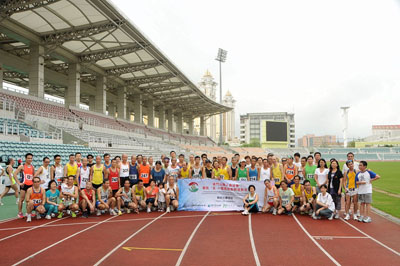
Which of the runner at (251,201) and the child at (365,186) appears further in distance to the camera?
the runner at (251,201)

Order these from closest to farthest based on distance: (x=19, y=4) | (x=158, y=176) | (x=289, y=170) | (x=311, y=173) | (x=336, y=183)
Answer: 1. (x=336, y=183)
2. (x=311, y=173)
3. (x=289, y=170)
4. (x=158, y=176)
5. (x=19, y=4)

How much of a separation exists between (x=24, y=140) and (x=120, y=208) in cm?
1062

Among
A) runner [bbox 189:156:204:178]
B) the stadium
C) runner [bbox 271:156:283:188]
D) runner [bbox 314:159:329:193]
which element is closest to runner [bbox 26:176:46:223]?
the stadium

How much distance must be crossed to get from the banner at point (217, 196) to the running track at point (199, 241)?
988 mm

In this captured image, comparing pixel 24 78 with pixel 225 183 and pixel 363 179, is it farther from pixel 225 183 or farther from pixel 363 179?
pixel 363 179

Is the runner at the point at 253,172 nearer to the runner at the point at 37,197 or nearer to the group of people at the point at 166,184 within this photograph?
the group of people at the point at 166,184

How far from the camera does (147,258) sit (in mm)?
4672

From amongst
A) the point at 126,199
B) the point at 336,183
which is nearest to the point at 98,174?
the point at 126,199

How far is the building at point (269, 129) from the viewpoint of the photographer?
6606cm

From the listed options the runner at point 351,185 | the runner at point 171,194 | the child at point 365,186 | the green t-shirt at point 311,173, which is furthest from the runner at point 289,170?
the runner at point 171,194

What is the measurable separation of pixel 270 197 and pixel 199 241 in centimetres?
352

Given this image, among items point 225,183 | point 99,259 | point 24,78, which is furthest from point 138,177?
point 24,78

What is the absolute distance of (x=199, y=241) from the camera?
5.59 m

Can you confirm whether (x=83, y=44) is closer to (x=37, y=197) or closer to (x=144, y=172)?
(x=144, y=172)
